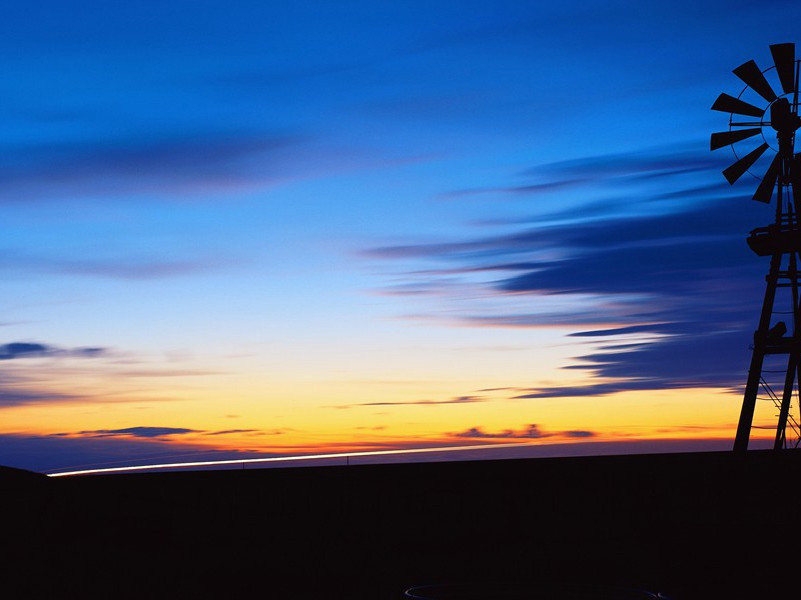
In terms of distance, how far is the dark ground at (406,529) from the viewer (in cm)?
1939

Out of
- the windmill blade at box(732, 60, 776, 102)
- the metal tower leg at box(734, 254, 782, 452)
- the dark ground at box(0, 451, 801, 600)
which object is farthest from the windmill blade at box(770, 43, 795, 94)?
the dark ground at box(0, 451, 801, 600)

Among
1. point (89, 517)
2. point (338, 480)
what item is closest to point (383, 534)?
point (338, 480)

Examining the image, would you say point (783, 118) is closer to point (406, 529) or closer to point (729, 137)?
point (729, 137)

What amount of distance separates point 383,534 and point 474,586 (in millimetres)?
15237

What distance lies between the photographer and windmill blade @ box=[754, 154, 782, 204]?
39.2m

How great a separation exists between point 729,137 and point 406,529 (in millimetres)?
21574

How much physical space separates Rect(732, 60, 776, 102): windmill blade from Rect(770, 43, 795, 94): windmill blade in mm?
656

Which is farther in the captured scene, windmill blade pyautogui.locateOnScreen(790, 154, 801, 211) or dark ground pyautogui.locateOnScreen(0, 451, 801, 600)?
windmill blade pyautogui.locateOnScreen(790, 154, 801, 211)

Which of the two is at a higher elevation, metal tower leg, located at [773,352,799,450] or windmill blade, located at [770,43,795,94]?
windmill blade, located at [770,43,795,94]

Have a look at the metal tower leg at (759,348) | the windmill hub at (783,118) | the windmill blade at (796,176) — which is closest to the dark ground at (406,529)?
the metal tower leg at (759,348)

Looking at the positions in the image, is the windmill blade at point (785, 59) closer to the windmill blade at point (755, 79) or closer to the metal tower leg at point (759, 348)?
the windmill blade at point (755, 79)

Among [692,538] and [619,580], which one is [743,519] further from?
[619,580]

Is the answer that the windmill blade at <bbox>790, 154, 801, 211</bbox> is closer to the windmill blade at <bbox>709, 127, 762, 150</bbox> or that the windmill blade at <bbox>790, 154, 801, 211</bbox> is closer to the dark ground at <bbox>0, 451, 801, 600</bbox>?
the windmill blade at <bbox>709, 127, 762, 150</bbox>

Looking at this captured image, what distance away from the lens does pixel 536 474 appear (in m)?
31.7
